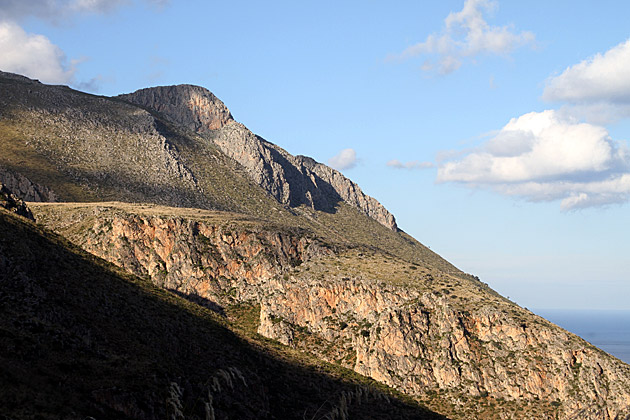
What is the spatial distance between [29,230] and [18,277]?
20.9 metres

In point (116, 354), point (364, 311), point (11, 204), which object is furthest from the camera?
point (364, 311)

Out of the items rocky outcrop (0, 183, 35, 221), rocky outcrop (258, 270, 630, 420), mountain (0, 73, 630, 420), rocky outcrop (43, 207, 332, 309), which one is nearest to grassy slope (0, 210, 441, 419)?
rocky outcrop (0, 183, 35, 221)

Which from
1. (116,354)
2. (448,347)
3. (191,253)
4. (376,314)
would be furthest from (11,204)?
(448,347)

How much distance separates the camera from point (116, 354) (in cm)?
6288

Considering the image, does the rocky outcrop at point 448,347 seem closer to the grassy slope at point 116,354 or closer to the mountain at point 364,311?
the mountain at point 364,311

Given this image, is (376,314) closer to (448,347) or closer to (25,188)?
(448,347)

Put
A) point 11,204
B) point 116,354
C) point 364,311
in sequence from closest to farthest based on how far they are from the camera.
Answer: point 116,354
point 11,204
point 364,311

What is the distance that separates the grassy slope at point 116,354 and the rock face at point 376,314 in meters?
12.5

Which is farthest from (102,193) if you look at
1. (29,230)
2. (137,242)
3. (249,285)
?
(29,230)

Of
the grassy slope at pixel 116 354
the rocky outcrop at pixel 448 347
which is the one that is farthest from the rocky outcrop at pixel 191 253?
the grassy slope at pixel 116 354

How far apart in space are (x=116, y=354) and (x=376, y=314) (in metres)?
76.6

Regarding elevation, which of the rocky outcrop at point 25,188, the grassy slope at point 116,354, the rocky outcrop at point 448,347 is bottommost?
the grassy slope at point 116,354

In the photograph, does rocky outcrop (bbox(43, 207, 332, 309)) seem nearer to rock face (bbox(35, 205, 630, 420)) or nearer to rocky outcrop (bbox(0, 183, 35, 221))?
rock face (bbox(35, 205, 630, 420))

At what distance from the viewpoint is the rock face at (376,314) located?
4596 inches
